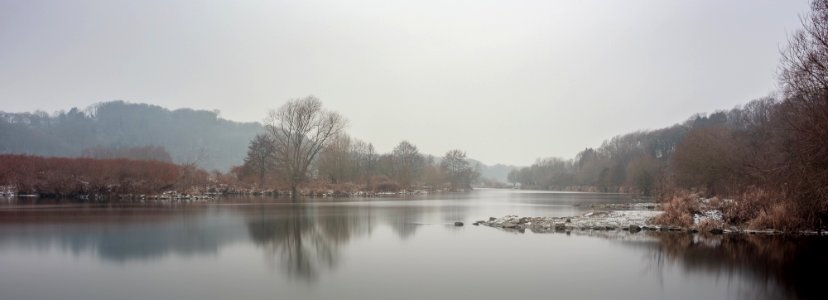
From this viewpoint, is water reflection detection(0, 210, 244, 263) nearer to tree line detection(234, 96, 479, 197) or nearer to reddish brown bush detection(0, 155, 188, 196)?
reddish brown bush detection(0, 155, 188, 196)

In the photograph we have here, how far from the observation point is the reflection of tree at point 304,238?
469 inches

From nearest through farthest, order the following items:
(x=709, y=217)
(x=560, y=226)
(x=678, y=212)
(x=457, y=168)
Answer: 1. (x=560, y=226)
2. (x=709, y=217)
3. (x=678, y=212)
4. (x=457, y=168)

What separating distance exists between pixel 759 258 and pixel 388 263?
10.1 m

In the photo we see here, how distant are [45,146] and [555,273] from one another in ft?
541

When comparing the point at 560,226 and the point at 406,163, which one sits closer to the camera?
the point at 560,226

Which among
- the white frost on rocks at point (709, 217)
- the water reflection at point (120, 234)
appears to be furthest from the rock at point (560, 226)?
the water reflection at point (120, 234)

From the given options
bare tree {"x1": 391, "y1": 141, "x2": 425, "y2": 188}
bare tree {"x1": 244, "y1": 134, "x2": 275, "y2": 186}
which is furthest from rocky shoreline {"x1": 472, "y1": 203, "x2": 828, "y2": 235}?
bare tree {"x1": 391, "y1": 141, "x2": 425, "y2": 188}

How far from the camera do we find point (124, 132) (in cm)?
16375

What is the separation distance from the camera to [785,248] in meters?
14.9

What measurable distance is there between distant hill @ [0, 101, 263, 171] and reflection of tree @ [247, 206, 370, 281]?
12688 cm

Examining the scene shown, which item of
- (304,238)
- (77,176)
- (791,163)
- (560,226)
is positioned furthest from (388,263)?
(77,176)

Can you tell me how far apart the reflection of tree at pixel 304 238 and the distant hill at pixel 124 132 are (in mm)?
126883

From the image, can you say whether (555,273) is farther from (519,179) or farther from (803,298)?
(519,179)

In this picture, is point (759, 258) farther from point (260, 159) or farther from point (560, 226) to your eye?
point (260, 159)
